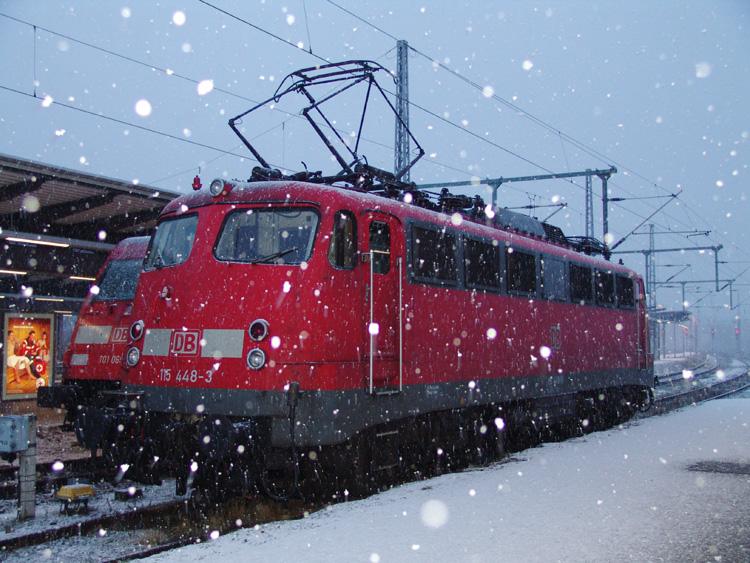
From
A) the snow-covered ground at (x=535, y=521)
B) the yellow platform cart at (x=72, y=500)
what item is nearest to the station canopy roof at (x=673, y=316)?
the snow-covered ground at (x=535, y=521)

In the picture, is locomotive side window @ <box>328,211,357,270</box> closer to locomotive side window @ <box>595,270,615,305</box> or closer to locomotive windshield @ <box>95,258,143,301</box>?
locomotive windshield @ <box>95,258,143,301</box>

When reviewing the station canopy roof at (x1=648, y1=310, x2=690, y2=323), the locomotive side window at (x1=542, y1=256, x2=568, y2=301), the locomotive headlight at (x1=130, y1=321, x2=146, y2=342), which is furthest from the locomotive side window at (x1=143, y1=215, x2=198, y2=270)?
the station canopy roof at (x1=648, y1=310, x2=690, y2=323)

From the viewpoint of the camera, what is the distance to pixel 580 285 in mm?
14594

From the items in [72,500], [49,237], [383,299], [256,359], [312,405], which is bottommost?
[72,500]

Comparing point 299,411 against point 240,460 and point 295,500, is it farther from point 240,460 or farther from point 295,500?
point 295,500

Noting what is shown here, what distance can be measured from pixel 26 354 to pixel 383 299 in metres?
11.2

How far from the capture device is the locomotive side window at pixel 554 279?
42.8 feet

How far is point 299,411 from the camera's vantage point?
772 cm

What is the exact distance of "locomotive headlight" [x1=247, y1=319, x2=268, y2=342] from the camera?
25.5 feet

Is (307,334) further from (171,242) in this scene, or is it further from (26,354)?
(26,354)

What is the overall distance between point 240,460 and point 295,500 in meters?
1.61

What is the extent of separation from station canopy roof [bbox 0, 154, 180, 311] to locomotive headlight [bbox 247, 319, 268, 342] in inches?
254

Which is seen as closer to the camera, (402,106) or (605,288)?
(605,288)

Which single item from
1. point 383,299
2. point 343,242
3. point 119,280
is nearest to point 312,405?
point 383,299
